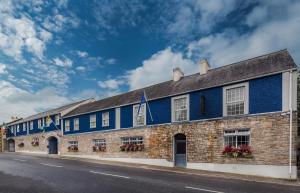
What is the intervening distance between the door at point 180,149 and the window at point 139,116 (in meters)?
4.20

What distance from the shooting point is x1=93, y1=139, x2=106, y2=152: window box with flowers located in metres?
29.5

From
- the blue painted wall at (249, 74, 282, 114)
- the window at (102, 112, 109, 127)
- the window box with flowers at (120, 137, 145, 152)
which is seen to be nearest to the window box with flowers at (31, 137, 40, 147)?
the window at (102, 112, 109, 127)

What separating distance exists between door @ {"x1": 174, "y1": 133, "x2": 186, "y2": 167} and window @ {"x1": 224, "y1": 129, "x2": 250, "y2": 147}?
3.98 m

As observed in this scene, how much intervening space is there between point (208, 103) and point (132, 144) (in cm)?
915

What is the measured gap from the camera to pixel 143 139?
24969 millimetres

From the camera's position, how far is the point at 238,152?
1781cm

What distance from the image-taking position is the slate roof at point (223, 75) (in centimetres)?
1772

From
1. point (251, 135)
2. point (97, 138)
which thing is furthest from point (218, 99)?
point (97, 138)

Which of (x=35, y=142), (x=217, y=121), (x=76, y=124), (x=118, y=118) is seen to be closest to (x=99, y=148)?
(x=118, y=118)

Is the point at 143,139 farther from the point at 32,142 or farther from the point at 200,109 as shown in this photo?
the point at 32,142

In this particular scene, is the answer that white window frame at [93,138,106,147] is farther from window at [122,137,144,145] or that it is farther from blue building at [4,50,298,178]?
window at [122,137,144,145]

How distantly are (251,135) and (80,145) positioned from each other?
870 inches

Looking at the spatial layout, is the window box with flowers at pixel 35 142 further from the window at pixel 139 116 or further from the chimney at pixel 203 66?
the chimney at pixel 203 66

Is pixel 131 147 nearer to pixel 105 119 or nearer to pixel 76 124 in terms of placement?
pixel 105 119
